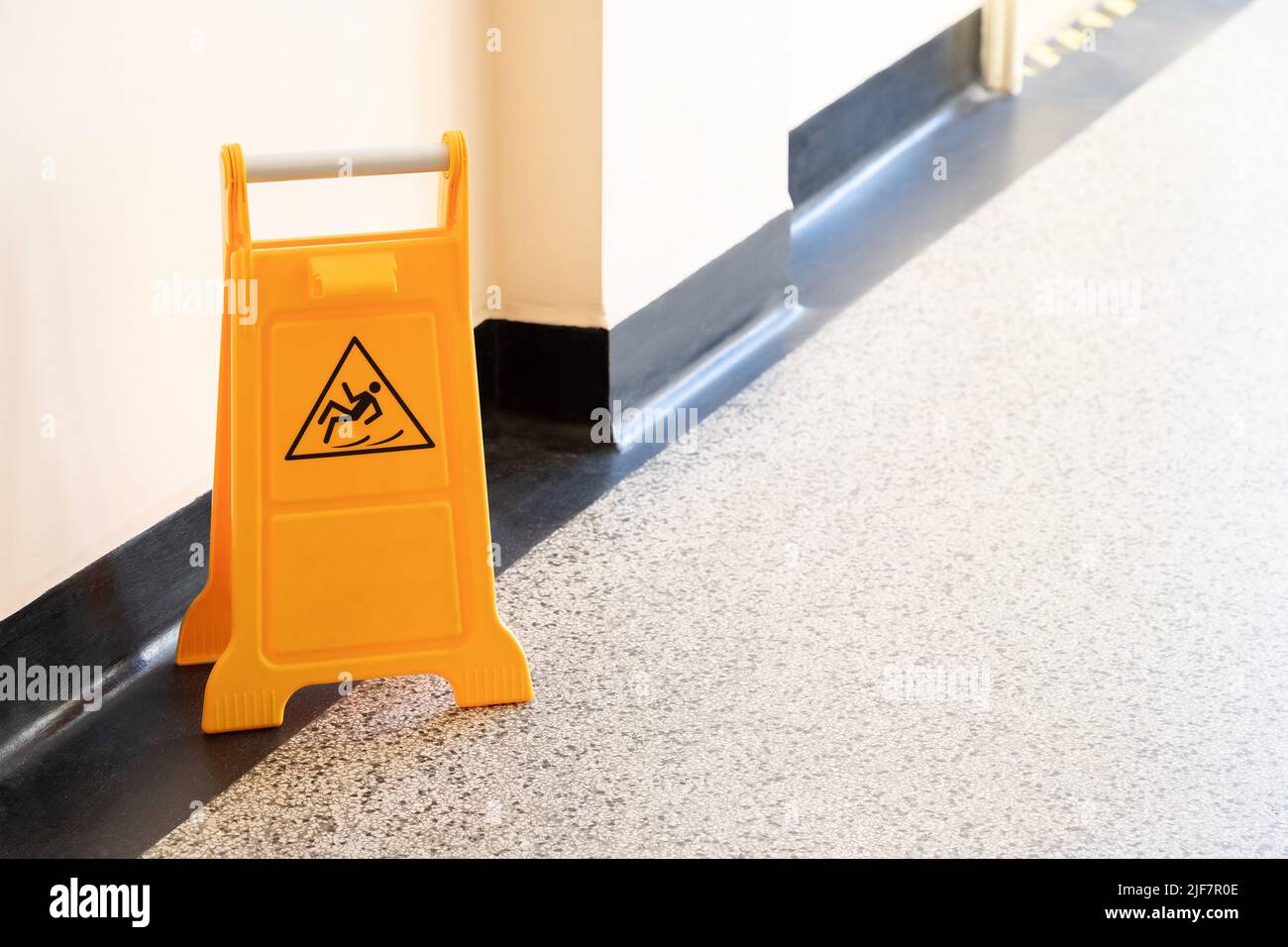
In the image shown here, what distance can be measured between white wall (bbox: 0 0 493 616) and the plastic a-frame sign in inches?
7.3

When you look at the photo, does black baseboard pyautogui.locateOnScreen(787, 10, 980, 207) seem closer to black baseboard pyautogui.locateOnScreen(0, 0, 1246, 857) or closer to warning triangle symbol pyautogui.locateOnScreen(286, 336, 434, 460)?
black baseboard pyautogui.locateOnScreen(0, 0, 1246, 857)

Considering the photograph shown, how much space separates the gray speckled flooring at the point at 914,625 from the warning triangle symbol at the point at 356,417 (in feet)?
1.34

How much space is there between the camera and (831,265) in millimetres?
4250

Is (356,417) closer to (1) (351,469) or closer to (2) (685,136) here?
(1) (351,469)

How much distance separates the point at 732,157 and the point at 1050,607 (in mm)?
1378

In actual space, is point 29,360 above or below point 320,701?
above

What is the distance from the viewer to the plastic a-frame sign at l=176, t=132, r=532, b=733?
224 centimetres

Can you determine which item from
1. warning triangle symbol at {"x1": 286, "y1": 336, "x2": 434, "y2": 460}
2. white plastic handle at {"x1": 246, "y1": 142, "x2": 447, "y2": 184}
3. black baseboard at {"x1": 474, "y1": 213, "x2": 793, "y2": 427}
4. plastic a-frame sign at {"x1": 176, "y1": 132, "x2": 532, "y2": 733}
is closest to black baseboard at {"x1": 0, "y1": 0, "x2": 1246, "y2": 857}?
black baseboard at {"x1": 474, "y1": 213, "x2": 793, "y2": 427}

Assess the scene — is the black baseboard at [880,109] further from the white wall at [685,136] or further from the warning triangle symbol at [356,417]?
the warning triangle symbol at [356,417]

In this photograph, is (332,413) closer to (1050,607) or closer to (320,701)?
(320,701)

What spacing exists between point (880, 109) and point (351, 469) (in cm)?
304

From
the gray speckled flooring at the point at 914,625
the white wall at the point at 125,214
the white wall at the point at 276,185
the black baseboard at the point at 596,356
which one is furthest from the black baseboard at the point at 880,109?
the white wall at the point at 125,214

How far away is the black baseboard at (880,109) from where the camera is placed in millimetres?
4574
